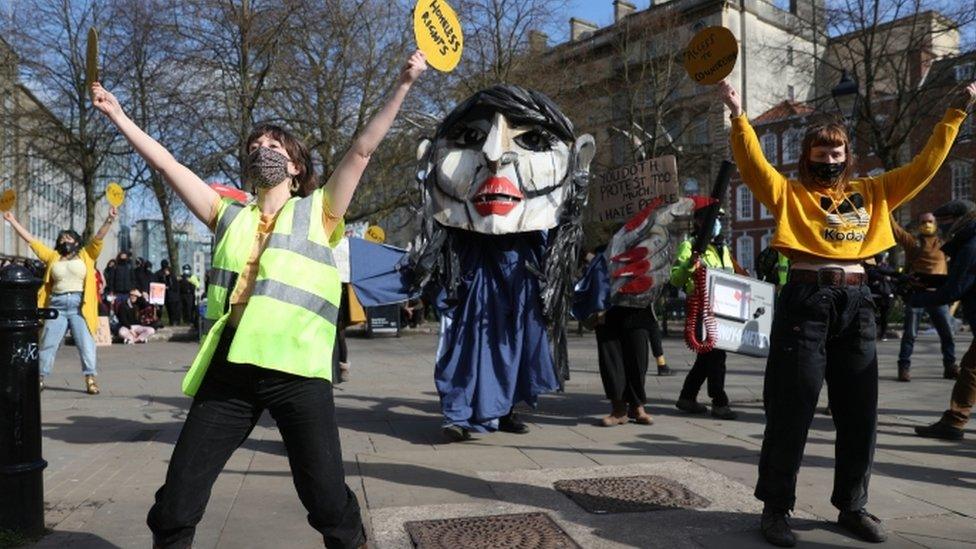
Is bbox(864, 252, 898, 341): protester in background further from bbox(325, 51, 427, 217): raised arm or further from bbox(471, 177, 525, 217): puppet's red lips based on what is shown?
bbox(325, 51, 427, 217): raised arm

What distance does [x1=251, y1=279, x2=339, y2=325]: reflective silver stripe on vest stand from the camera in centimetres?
260

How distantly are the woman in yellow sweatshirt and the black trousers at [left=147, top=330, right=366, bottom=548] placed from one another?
1796mm

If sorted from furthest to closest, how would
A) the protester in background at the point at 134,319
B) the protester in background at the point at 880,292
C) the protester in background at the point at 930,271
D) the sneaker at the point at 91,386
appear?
the protester in background at the point at 134,319 → the sneaker at the point at 91,386 → the protester in background at the point at 930,271 → the protester in background at the point at 880,292

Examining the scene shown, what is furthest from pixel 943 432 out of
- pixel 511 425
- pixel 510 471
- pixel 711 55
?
pixel 711 55

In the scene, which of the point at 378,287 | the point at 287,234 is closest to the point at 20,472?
the point at 287,234

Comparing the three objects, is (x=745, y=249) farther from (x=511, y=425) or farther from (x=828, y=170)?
(x=828, y=170)

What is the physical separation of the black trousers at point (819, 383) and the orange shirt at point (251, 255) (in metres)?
1.94

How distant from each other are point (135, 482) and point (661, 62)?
26.0m

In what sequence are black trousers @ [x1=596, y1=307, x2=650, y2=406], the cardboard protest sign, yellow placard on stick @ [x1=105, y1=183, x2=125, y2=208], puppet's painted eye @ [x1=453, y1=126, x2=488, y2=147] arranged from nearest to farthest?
puppet's painted eye @ [x1=453, y1=126, x2=488, y2=147]
the cardboard protest sign
black trousers @ [x1=596, y1=307, x2=650, y2=406]
yellow placard on stick @ [x1=105, y1=183, x2=125, y2=208]

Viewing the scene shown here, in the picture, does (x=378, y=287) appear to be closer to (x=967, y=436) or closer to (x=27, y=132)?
(x=967, y=436)

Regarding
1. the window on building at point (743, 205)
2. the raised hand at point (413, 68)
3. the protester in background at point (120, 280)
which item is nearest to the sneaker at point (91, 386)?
the raised hand at point (413, 68)

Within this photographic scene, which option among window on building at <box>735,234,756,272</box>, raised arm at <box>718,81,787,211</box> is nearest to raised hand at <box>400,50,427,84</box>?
raised arm at <box>718,81,787,211</box>

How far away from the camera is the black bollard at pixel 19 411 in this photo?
338 cm

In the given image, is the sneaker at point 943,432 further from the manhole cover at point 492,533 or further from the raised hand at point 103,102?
the raised hand at point 103,102
